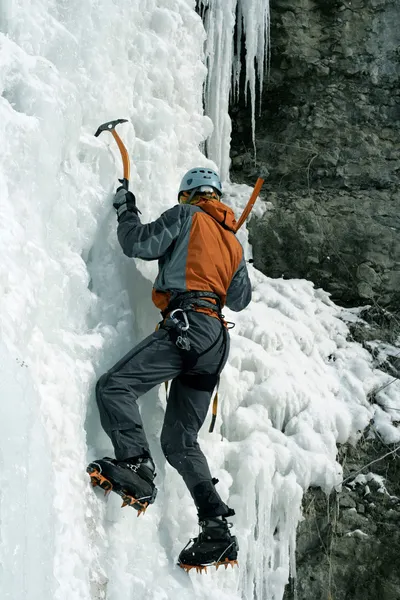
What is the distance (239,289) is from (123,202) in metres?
0.94

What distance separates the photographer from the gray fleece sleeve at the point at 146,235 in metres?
3.82

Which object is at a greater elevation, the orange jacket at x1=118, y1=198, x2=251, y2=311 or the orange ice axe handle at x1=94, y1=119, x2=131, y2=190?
the orange ice axe handle at x1=94, y1=119, x2=131, y2=190

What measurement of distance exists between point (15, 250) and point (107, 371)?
3.04 ft

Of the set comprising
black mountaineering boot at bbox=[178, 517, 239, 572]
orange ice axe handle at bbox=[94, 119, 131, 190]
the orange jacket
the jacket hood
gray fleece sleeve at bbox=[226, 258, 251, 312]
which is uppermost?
orange ice axe handle at bbox=[94, 119, 131, 190]

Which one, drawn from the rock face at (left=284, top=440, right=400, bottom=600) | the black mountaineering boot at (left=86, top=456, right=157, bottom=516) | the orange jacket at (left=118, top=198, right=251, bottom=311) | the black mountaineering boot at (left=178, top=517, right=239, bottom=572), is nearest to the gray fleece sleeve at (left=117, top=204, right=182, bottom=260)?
the orange jacket at (left=118, top=198, right=251, bottom=311)

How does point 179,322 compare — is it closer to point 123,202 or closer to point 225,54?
point 123,202

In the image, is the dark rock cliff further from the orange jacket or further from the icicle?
the orange jacket

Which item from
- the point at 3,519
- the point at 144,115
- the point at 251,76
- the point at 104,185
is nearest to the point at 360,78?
the point at 251,76

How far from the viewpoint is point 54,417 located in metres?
3.11

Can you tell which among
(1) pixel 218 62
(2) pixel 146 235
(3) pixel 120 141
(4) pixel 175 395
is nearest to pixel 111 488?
(4) pixel 175 395

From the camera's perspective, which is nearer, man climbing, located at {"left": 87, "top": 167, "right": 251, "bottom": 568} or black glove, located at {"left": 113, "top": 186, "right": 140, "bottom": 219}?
man climbing, located at {"left": 87, "top": 167, "right": 251, "bottom": 568}

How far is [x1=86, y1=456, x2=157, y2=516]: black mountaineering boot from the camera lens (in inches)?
126

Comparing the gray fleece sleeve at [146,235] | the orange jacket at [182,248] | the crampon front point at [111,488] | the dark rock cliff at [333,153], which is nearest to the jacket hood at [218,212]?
the orange jacket at [182,248]

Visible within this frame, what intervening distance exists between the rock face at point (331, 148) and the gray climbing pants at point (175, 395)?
3392mm
